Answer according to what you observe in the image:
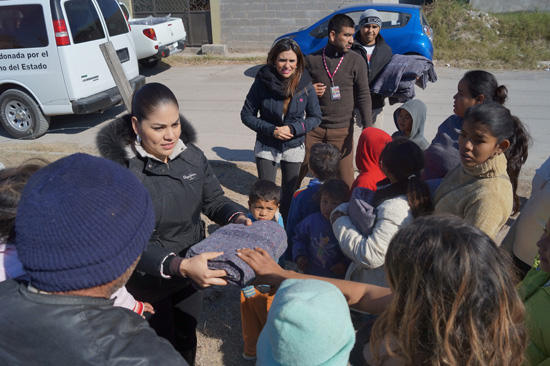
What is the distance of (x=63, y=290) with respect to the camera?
3.73 feet

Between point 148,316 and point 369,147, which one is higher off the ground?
point 369,147

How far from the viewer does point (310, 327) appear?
129cm

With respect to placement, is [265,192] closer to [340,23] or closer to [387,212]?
[387,212]

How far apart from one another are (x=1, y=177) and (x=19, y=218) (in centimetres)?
122

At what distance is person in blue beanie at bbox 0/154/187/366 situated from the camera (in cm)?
109

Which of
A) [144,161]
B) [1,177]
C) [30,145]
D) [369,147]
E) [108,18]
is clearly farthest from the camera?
[108,18]

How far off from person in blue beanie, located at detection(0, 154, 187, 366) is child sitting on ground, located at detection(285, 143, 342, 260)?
220 cm

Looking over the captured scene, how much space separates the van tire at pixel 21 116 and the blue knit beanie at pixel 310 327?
7.85 m

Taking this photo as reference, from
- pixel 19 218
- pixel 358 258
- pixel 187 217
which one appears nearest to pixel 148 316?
pixel 187 217

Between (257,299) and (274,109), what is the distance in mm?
1790

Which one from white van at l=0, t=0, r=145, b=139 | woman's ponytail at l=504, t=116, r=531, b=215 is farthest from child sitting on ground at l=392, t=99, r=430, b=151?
white van at l=0, t=0, r=145, b=139

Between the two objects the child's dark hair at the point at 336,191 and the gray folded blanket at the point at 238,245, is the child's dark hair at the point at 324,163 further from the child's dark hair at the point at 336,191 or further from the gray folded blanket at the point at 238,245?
the gray folded blanket at the point at 238,245

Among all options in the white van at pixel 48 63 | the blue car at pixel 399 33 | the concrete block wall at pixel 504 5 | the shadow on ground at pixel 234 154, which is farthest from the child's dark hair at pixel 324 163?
the concrete block wall at pixel 504 5

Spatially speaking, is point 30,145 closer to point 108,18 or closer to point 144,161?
point 108,18
